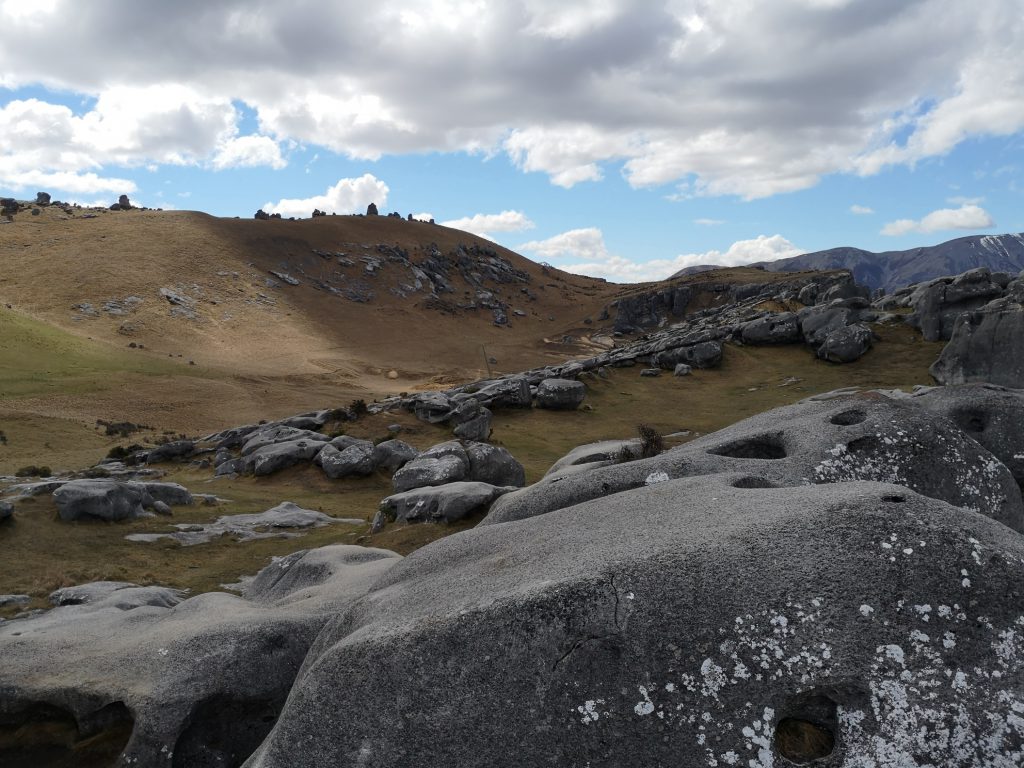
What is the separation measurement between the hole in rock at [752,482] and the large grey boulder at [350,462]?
932 inches

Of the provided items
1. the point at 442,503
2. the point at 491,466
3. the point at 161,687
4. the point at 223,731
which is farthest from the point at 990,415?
the point at 491,466

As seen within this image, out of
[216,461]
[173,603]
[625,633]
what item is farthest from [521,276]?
[625,633]

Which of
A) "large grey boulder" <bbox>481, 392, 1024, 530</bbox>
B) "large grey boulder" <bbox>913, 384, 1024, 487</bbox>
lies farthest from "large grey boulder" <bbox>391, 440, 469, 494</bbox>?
"large grey boulder" <bbox>913, 384, 1024, 487</bbox>

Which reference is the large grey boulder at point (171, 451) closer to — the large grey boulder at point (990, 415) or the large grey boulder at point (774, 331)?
the large grey boulder at point (990, 415)

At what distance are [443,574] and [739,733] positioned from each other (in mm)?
3699

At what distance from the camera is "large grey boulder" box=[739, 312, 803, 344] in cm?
5078

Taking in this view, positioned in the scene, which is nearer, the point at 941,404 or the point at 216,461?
the point at 941,404

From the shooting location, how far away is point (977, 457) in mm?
10219

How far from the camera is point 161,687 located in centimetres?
876

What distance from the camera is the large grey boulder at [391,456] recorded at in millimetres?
31453

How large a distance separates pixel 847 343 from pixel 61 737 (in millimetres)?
45253

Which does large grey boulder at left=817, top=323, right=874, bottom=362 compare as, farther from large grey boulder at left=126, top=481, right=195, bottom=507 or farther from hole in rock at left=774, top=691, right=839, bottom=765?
hole in rock at left=774, top=691, right=839, bottom=765

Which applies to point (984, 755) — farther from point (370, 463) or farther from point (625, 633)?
point (370, 463)

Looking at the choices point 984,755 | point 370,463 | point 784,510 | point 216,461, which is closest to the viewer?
point 984,755
